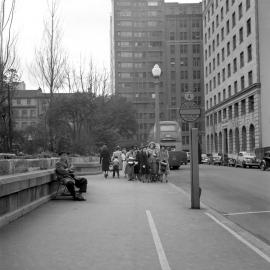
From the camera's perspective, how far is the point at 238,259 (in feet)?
22.3

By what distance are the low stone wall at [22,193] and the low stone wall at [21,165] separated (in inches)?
11.8

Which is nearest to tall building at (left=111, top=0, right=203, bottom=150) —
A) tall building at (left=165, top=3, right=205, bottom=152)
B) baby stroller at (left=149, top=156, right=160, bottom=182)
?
tall building at (left=165, top=3, right=205, bottom=152)

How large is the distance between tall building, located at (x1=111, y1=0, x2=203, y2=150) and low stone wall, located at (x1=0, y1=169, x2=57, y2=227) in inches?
4799

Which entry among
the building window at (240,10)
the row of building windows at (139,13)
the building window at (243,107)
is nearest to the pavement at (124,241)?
the building window at (243,107)

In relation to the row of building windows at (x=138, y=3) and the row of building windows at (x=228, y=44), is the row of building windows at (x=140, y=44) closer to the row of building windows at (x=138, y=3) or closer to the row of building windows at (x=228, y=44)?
the row of building windows at (x=138, y=3)

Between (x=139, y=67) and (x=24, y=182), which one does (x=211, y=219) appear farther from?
(x=139, y=67)

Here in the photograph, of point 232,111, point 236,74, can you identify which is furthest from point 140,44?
point 236,74

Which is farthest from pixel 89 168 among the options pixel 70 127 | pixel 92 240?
pixel 92 240

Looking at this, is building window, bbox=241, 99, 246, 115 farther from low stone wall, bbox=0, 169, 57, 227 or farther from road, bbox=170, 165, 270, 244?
low stone wall, bbox=0, 169, 57, 227

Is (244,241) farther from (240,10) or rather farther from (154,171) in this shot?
(240,10)

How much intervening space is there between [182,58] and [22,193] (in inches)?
5073

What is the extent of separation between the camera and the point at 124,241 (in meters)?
8.09

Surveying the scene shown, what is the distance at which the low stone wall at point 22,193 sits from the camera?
9.54 meters

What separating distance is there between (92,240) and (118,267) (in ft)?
6.45
